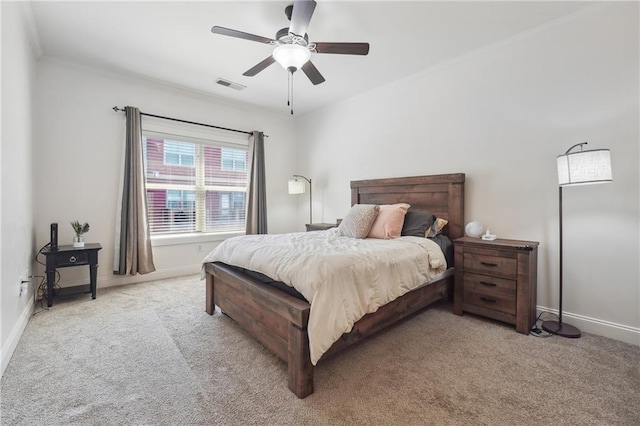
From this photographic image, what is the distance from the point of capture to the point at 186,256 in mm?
4168

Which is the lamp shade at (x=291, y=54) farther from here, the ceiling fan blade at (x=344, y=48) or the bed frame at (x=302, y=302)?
the bed frame at (x=302, y=302)

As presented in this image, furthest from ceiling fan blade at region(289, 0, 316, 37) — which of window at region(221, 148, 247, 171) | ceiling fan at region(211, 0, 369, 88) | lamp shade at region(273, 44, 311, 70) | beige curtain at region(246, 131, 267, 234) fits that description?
window at region(221, 148, 247, 171)

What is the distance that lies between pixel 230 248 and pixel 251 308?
666 mm

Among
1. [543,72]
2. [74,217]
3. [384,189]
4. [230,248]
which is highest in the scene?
[543,72]

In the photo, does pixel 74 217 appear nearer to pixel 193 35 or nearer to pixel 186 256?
pixel 186 256

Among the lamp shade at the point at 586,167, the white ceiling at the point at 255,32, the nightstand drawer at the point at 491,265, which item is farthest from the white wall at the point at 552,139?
the nightstand drawer at the point at 491,265

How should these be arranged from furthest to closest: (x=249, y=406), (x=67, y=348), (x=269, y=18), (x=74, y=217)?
(x=74, y=217) < (x=269, y=18) < (x=67, y=348) < (x=249, y=406)

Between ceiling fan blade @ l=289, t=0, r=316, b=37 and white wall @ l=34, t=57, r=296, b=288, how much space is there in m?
→ 2.71

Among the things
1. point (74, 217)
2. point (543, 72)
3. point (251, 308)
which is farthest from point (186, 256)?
point (543, 72)

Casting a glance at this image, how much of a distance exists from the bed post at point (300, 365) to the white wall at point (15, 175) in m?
1.82

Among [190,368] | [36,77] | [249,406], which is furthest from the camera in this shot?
[36,77]

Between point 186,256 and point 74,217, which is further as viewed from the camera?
point 186,256

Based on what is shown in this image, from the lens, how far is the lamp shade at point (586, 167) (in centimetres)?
201

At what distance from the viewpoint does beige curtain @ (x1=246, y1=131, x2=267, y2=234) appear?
469 centimetres
